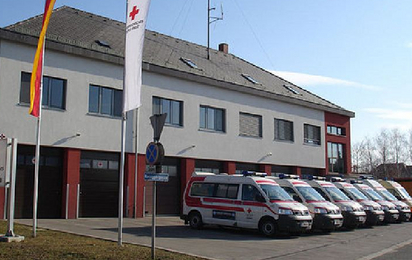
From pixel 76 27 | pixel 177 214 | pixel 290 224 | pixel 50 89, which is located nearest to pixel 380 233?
pixel 290 224

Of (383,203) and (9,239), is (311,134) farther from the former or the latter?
(9,239)

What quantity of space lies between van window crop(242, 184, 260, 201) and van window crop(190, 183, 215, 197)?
1.38 metres

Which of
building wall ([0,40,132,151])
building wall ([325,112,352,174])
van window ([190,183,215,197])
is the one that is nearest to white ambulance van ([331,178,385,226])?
van window ([190,183,215,197])

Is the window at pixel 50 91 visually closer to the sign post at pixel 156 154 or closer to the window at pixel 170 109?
the window at pixel 170 109

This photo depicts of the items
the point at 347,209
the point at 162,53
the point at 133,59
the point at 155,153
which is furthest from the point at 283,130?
the point at 155,153

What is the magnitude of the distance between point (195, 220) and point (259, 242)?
3.83 meters

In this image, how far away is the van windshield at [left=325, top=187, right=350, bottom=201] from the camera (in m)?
20.5

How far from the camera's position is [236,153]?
29.0 m

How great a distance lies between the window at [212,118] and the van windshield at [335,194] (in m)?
8.86

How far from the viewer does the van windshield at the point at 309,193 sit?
18714 mm

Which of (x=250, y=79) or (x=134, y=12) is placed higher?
(x=250, y=79)

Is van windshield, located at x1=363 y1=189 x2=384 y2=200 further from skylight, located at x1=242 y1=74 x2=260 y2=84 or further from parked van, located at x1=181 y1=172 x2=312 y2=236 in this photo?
skylight, located at x1=242 y1=74 x2=260 y2=84

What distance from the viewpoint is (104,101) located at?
75.2ft

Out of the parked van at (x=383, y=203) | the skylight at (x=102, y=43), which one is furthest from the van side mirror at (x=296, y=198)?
the skylight at (x=102, y=43)
